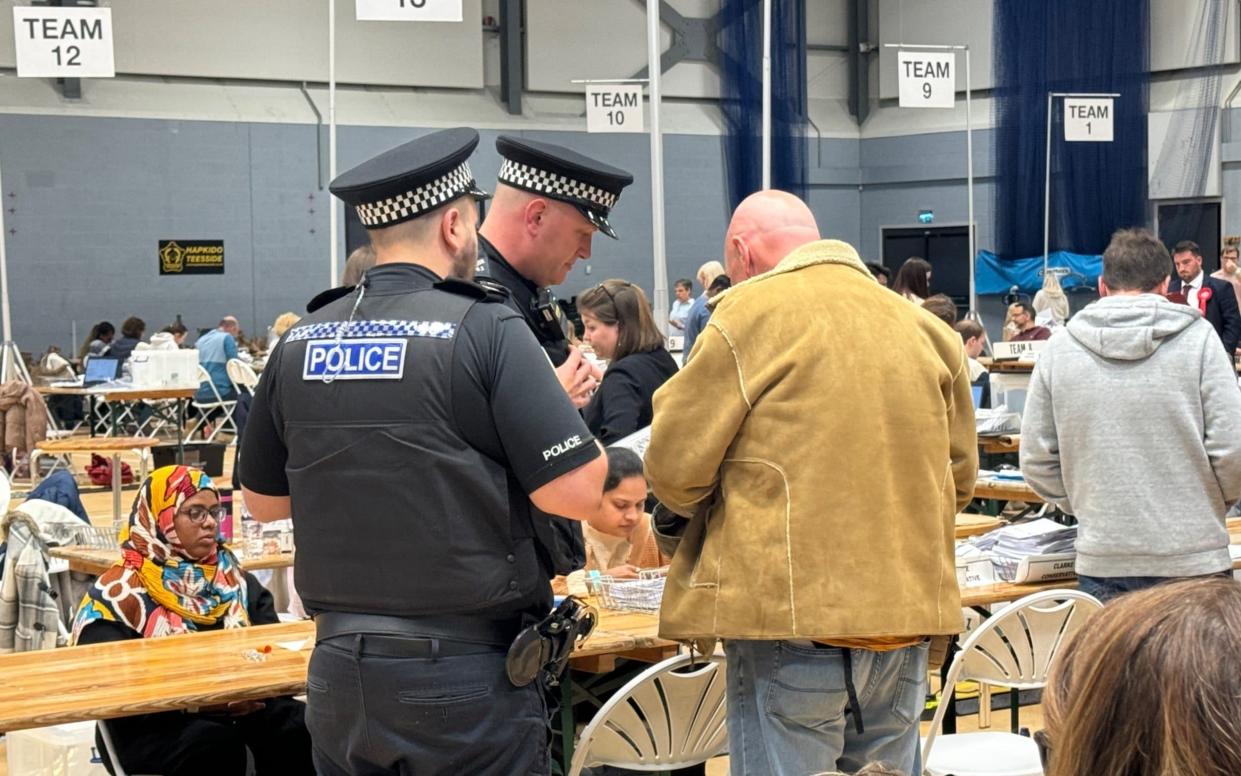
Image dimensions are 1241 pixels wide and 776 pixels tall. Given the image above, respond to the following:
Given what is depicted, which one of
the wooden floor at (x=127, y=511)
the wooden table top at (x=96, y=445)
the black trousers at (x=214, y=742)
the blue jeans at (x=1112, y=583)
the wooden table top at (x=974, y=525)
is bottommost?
the wooden floor at (x=127, y=511)

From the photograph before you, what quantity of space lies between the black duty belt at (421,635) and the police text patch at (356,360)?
1.12 ft

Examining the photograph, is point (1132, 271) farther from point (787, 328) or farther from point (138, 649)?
point (138, 649)

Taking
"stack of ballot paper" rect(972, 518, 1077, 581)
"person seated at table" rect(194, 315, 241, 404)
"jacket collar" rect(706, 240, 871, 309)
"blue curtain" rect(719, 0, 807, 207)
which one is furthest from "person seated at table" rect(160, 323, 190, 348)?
"jacket collar" rect(706, 240, 871, 309)

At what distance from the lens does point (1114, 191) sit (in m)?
18.7

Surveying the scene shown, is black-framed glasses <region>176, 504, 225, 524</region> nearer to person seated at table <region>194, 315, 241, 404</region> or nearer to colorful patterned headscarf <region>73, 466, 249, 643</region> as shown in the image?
colorful patterned headscarf <region>73, 466, 249, 643</region>

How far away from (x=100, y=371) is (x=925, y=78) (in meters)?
7.52

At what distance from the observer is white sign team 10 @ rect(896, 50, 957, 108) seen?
44.6ft

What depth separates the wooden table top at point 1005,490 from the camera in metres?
6.00

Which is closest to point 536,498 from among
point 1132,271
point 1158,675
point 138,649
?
point 1158,675

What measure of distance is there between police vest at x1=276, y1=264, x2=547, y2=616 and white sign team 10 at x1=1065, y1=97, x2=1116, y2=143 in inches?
598

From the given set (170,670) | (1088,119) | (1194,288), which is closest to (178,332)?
(1088,119)

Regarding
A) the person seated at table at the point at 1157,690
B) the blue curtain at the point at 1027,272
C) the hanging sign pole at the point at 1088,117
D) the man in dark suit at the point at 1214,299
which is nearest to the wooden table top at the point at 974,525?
the person seated at table at the point at 1157,690

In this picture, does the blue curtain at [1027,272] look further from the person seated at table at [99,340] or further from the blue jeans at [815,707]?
the blue jeans at [815,707]

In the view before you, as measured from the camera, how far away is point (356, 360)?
7.44 ft
